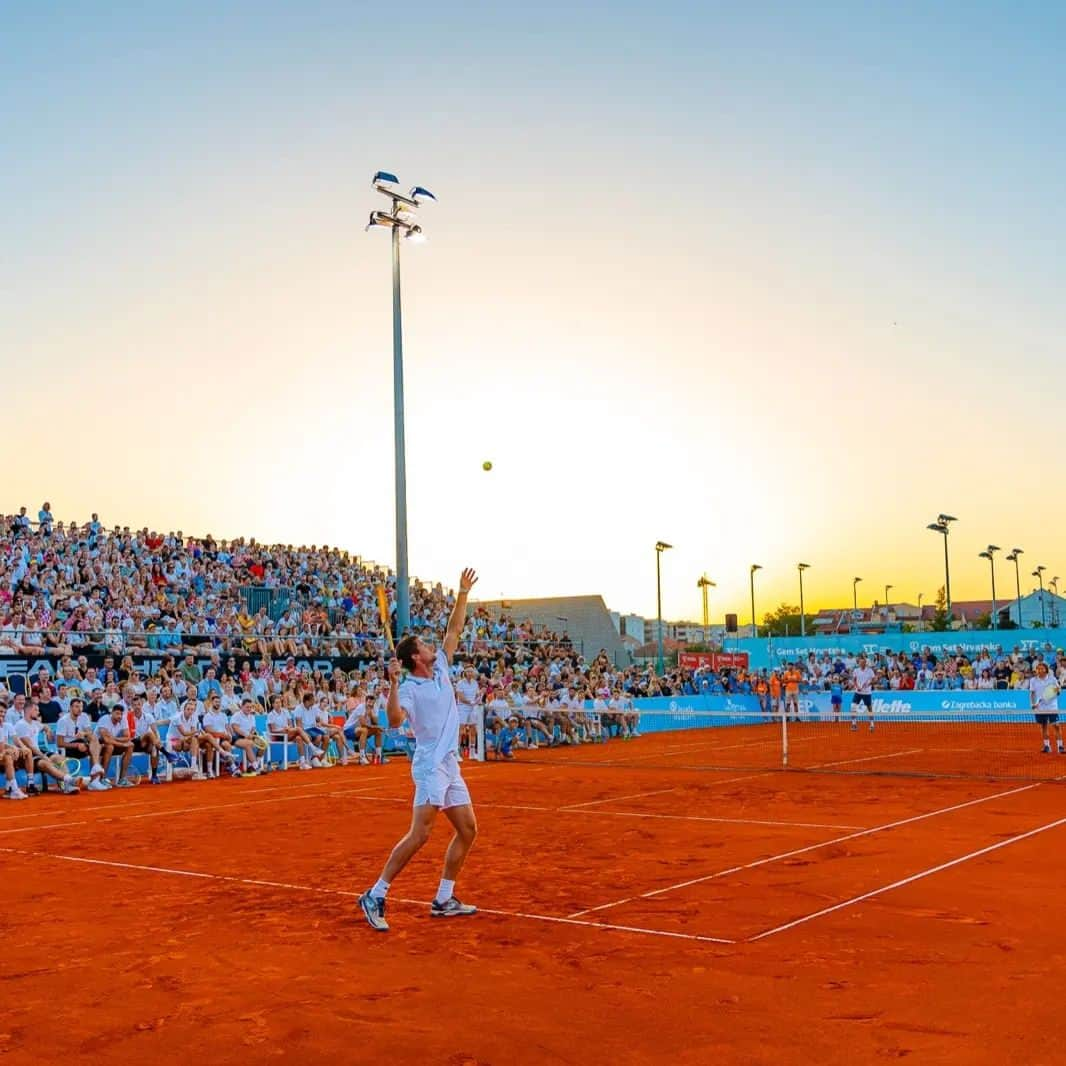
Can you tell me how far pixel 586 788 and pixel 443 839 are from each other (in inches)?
236

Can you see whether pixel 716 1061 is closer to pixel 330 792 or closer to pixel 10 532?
pixel 330 792

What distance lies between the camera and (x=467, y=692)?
82.5ft

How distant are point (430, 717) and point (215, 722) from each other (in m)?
15.2

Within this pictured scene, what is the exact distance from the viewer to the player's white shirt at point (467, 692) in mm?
25047

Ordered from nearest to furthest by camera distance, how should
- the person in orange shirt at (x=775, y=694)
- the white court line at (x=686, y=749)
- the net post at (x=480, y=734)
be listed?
the white court line at (x=686, y=749)
the net post at (x=480, y=734)
the person in orange shirt at (x=775, y=694)

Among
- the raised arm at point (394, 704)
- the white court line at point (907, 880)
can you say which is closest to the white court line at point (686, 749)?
the white court line at point (907, 880)

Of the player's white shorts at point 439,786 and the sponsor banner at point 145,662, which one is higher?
the sponsor banner at point 145,662

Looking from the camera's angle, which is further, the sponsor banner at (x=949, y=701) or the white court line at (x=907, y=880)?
the sponsor banner at (x=949, y=701)

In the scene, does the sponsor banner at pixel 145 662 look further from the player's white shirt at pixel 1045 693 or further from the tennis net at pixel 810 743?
the player's white shirt at pixel 1045 693

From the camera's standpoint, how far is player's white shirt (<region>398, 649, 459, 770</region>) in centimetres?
841

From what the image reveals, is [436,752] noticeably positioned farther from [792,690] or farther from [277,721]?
[792,690]

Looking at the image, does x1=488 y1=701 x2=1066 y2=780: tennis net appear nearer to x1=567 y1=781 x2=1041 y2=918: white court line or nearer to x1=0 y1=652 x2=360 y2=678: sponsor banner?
x1=567 y1=781 x2=1041 y2=918: white court line

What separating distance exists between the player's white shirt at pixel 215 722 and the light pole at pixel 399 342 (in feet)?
13.4

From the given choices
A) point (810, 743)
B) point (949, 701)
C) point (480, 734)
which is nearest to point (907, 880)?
point (480, 734)
